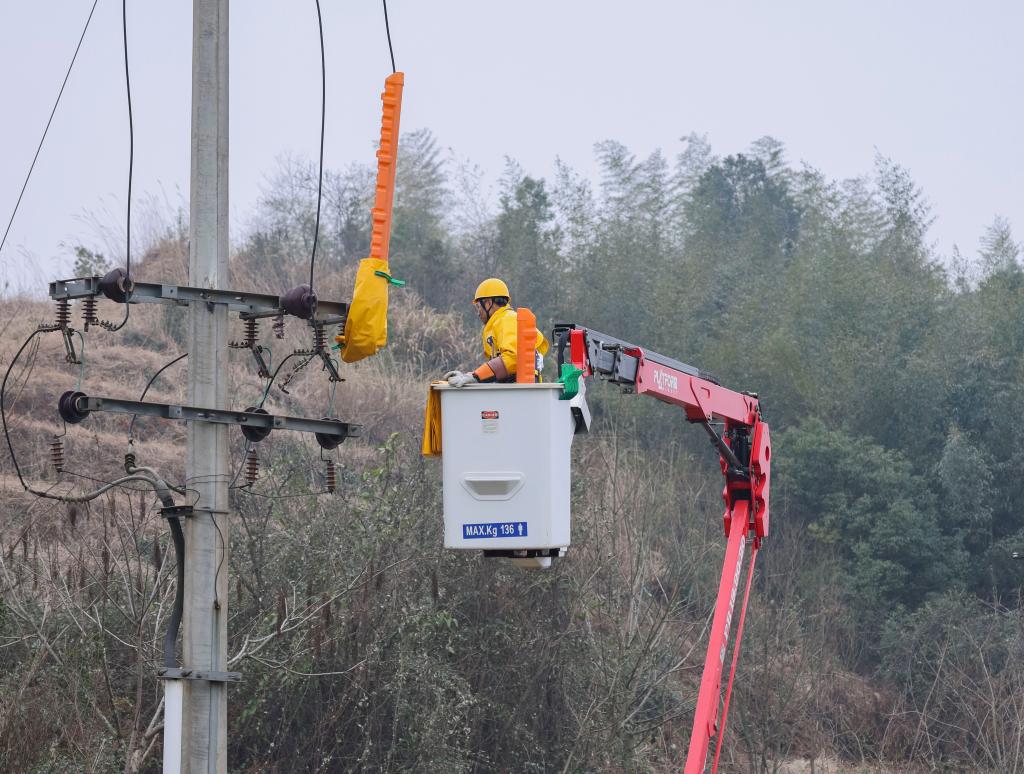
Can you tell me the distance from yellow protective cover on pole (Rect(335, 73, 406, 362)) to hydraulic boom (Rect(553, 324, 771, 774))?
1.09 m

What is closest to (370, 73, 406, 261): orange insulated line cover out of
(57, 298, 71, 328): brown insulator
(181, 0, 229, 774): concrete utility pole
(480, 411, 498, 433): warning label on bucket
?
(181, 0, 229, 774): concrete utility pole

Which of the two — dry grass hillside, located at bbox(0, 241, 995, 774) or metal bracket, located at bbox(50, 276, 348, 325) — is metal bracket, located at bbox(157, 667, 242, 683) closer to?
metal bracket, located at bbox(50, 276, 348, 325)

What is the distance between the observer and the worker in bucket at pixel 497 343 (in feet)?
25.7

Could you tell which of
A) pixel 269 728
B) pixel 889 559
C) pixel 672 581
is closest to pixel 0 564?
pixel 269 728

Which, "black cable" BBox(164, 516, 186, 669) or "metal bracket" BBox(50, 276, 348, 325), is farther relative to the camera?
"black cable" BBox(164, 516, 186, 669)

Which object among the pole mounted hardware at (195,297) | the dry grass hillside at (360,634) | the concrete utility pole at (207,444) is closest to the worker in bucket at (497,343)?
the pole mounted hardware at (195,297)

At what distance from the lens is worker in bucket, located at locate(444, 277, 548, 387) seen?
7824mm

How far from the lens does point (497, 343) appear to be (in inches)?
322

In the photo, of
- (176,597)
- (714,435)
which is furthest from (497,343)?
(176,597)

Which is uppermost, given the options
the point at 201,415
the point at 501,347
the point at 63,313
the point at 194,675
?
the point at 63,313

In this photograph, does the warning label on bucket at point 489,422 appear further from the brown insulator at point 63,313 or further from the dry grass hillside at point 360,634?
the dry grass hillside at point 360,634

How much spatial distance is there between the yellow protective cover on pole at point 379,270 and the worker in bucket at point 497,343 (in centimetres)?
60

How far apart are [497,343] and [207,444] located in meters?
1.97

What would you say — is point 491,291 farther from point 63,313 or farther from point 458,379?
point 63,313
